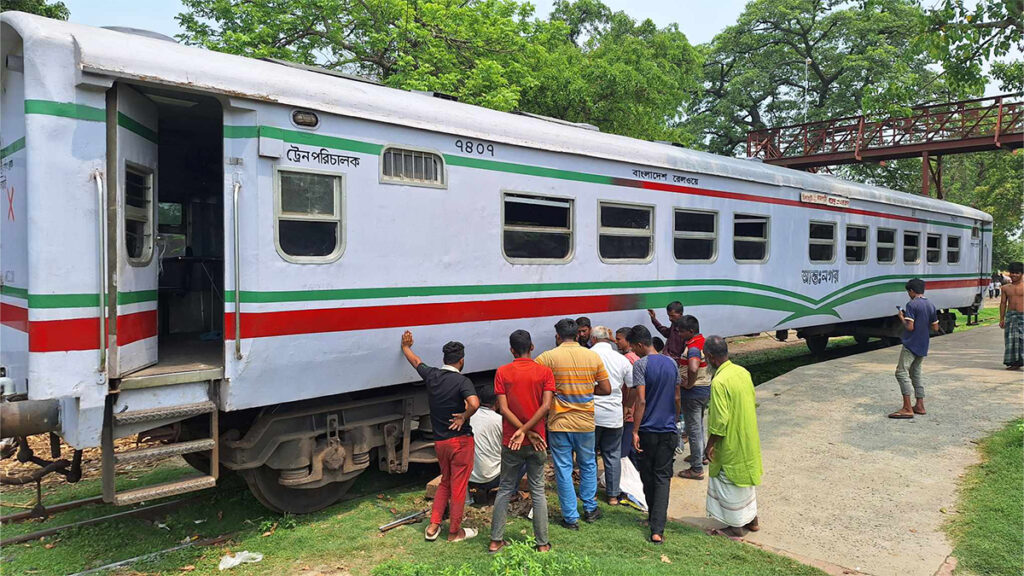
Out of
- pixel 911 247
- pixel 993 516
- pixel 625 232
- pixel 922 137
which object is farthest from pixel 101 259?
pixel 922 137

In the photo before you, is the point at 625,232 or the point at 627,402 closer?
the point at 627,402

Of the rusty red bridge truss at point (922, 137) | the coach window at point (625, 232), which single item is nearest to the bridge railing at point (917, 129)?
the rusty red bridge truss at point (922, 137)

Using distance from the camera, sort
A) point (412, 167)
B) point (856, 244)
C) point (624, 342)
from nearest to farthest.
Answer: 1. point (412, 167)
2. point (624, 342)
3. point (856, 244)

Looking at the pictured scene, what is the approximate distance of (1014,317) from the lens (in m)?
11.0

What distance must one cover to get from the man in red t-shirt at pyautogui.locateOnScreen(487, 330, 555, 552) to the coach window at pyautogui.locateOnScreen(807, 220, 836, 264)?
6.99 metres

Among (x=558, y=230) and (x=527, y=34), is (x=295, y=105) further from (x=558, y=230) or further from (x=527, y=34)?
(x=527, y=34)

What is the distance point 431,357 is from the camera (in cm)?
593

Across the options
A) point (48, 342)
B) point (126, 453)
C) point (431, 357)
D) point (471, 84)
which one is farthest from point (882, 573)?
point (471, 84)

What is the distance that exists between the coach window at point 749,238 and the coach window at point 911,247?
5271 millimetres

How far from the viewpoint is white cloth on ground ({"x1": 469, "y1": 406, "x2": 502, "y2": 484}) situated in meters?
5.83

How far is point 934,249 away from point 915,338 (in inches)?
303

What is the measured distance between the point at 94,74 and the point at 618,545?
4712 millimetres

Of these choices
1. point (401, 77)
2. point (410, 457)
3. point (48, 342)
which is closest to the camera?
point (48, 342)

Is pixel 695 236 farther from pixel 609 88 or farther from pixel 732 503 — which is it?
pixel 609 88
